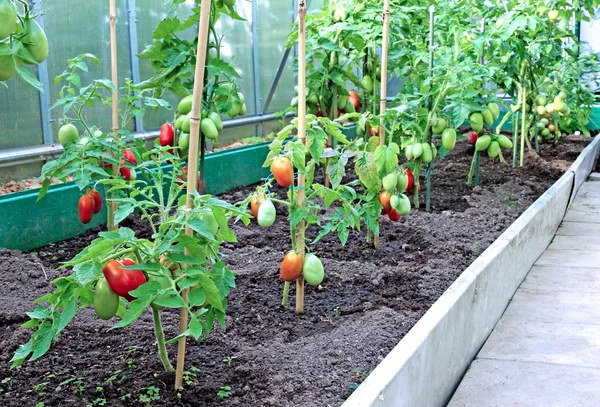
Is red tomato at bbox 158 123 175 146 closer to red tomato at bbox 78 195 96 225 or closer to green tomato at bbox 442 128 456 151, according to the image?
red tomato at bbox 78 195 96 225

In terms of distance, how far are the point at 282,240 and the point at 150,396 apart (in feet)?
6.39

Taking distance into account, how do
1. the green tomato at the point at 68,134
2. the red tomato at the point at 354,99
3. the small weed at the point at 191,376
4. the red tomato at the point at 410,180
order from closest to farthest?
1. the small weed at the point at 191,376
2. the green tomato at the point at 68,134
3. the red tomato at the point at 410,180
4. the red tomato at the point at 354,99

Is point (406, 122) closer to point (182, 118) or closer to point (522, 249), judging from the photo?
point (522, 249)

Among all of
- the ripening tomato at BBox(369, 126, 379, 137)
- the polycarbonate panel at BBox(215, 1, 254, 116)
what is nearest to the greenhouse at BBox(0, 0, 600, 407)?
the ripening tomato at BBox(369, 126, 379, 137)

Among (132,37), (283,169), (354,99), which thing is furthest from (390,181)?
(132,37)

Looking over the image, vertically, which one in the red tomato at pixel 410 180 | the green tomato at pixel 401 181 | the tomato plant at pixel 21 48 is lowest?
the red tomato at pixel 410 180

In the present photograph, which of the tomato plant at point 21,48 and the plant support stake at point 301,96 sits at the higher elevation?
the tomato plant at point 21,48

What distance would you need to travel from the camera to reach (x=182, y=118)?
300 centimetres

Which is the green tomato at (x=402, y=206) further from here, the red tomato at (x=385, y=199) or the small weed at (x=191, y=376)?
the small weed at (x=191, y=376)

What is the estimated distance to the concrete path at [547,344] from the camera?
2631 mm

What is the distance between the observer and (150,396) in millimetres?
1994

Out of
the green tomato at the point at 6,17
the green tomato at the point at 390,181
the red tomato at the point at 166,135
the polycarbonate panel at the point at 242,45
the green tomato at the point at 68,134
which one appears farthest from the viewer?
the polycarbonate panel at the point at 242,45

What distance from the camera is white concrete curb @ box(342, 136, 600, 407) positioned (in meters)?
2.02

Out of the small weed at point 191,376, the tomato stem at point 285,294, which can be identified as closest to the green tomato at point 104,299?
the small weed at point 191,376
